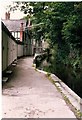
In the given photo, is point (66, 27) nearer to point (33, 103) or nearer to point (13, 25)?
point (33, 103)

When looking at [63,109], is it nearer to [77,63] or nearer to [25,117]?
[25,117]

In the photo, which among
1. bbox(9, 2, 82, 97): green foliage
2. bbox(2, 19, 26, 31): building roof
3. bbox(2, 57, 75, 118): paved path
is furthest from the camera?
bbox(2, 19, 26, 31): building roof

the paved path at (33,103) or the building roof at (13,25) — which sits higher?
the building roof at (13,25)

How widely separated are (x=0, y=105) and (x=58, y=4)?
31.1 feet

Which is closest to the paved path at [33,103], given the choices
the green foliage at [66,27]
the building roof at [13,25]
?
the green foliage at [66,27]

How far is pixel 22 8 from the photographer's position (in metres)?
17.8

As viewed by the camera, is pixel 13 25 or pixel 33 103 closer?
pixel 33 103

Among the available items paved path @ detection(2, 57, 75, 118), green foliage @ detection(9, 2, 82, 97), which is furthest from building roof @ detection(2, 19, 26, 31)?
paved path @ detection(2, 57, 75, 118)

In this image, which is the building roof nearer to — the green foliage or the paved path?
the green foliage

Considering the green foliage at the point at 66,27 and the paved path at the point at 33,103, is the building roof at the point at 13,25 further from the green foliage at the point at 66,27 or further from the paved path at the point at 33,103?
the paved path at the point at 33,103

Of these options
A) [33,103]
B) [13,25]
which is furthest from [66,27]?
[13,25]

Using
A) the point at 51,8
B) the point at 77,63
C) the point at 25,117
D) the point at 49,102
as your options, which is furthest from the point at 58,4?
the point at 25,117

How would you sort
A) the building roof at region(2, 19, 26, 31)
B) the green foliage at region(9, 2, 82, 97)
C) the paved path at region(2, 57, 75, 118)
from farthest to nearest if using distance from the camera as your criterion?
the building roof at region(2, 19, 26, 31) < the green foliage at region(9, 2, 82, 97) < the paved path at region(2, 57, 75, 118)

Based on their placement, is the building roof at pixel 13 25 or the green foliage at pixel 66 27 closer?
the green foliage at pixel 66 27
